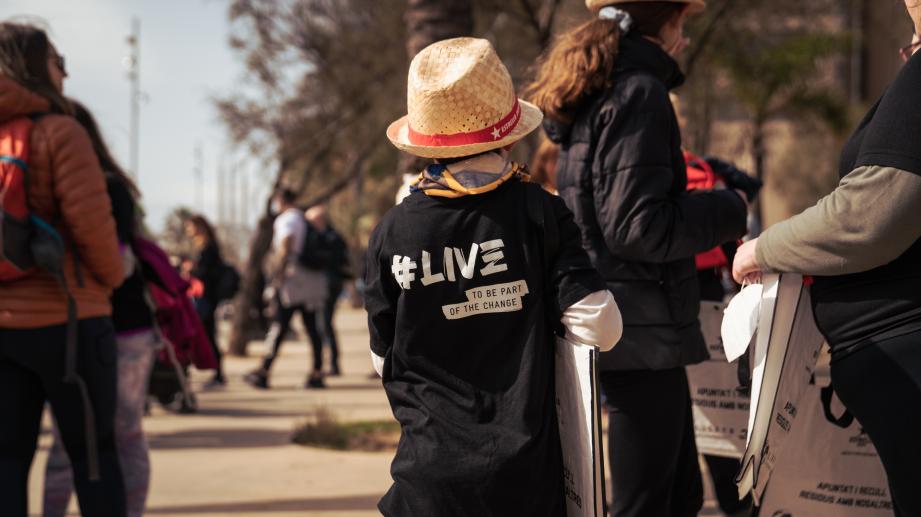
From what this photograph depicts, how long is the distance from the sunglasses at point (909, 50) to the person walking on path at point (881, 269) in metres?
0.01

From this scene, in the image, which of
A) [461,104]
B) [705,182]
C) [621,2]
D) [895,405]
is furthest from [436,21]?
[895,405]

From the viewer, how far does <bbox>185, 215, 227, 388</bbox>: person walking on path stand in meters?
10.9

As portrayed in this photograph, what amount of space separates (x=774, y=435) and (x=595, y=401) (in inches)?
23.7

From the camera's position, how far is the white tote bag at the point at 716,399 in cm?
374

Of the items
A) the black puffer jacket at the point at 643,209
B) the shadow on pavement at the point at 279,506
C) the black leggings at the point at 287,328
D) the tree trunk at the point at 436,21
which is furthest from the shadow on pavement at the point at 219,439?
the black puffer jacket at the point at 643,209

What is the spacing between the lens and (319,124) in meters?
17.1

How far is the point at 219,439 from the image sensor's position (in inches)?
296

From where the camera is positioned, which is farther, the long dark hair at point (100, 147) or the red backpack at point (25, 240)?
the long dark hair at point (100, 147)

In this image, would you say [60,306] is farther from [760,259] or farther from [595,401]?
[760,259]

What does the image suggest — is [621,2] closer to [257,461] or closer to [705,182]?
[705,182]

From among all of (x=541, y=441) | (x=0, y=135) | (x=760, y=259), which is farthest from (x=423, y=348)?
(x=0, y=135)

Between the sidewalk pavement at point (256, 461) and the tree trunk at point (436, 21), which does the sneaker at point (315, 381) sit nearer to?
the sidewalk pavement at point (256, 461)

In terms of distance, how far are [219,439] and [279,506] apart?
236 cm

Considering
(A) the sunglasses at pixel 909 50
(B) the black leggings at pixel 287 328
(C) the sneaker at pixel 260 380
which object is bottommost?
(C) the sneaker at pixel 260 380
